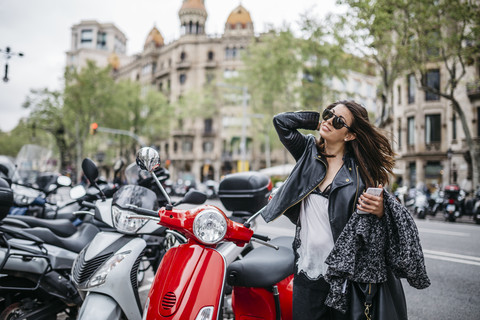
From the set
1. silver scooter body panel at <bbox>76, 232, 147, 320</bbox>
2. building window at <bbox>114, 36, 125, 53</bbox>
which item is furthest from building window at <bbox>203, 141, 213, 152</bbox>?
building window at <bbox>114, 36, 125, 53</bbox>

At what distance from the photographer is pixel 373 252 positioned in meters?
2.07

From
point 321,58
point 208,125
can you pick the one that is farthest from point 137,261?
point 208,125

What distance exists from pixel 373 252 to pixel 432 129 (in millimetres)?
31668

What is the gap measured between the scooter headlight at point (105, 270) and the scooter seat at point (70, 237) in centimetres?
106

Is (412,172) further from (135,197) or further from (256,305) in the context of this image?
(135,197)

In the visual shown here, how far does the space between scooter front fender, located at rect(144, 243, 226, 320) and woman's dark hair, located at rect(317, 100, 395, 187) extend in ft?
3.08

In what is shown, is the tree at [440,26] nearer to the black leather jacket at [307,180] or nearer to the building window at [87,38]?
the black leather jacket at [307,180]

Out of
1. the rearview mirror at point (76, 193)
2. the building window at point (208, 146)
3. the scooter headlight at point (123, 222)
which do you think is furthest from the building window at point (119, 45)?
the scooter headlight at point (123, 222)

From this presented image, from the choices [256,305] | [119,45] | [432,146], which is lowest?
[256,305]

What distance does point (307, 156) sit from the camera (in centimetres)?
242

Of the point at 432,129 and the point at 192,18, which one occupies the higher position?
the point at 192,18

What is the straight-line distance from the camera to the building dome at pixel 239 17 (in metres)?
53.8

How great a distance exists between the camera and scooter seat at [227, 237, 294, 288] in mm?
2660

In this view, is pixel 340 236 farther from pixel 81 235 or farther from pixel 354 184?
pixel 81 235
